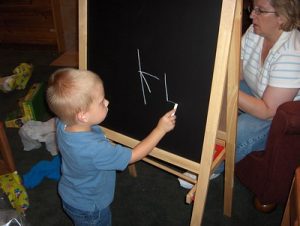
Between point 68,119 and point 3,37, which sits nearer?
point 68,119

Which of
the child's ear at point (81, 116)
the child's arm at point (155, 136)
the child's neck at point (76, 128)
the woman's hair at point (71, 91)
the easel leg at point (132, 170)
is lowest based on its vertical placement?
the easel leg at point (132, 170)

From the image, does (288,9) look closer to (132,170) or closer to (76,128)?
(76,128)

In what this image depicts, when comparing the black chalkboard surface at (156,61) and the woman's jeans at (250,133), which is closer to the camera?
the black chalkboard surface at (156,61)

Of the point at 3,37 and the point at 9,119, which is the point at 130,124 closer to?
the point at 9,119

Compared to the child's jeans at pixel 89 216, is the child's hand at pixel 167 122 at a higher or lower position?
higher

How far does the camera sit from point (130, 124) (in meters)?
1.40

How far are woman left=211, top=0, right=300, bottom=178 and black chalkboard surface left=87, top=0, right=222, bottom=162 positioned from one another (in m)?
0.45

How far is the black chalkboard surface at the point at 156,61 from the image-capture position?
1091mm

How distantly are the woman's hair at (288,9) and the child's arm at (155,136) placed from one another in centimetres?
70

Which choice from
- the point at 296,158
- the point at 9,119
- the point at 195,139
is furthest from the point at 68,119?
the point at 9,119

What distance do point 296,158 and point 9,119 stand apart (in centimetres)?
219

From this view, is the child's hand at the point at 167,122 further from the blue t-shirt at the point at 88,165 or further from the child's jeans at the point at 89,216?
the child's jeans at the point at 89,216

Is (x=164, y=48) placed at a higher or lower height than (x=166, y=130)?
higher

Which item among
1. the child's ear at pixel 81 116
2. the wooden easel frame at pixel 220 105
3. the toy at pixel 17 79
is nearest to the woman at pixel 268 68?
the wooden easel frame at pixel 220 105
